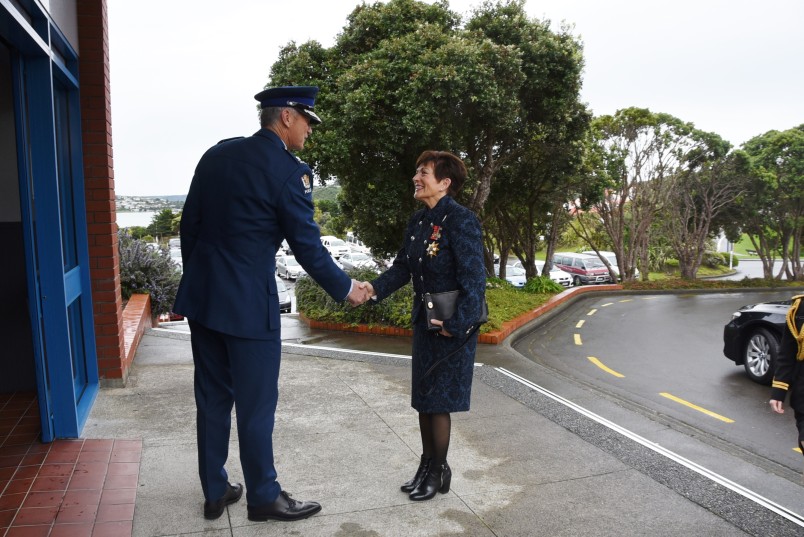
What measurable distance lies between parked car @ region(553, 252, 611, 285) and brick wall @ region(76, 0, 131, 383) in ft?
82.9

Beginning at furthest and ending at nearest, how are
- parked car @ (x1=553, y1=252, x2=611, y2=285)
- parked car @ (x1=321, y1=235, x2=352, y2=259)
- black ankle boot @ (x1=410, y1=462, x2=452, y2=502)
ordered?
1. parked car @ (x1=321, y1=235, x2=352, y2=259)
2. parked car @ (x1=553, y1=252, x2=611, y2=285)
3. black ankle boot @ (x1=410, y1=462, x2=452, y2=502)

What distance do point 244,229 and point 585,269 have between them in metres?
27.3

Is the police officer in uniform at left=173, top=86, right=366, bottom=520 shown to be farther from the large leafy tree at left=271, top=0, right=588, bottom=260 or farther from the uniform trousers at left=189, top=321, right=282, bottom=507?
the large leafy tree at left=271, top=0, right=588, bottom=260

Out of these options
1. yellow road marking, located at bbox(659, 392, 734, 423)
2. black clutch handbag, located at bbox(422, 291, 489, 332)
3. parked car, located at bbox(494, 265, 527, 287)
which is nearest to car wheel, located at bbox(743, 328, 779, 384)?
yellow road marking, located at bbox(659, 392, 734, 423)

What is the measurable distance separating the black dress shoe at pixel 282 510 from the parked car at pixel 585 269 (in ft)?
87.0

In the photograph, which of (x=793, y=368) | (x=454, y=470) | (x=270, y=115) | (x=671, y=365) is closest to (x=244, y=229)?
(x=270, y=115)

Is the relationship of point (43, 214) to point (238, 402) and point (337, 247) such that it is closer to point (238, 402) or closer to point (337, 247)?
point (238, 402)

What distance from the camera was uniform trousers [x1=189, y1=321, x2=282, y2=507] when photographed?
3021 millimetres

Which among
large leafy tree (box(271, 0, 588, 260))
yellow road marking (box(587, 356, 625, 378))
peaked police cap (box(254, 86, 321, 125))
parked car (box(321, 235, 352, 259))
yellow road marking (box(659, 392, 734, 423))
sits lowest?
parked car (box(321, 235, 352, 259))

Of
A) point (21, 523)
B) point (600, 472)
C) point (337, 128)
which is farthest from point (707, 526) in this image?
point (337, 128)

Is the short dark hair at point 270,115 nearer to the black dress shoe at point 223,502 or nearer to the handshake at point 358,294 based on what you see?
the handshake at point 358,294

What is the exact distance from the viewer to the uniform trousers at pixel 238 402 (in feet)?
9.91

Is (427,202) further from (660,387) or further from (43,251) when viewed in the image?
(660,387)

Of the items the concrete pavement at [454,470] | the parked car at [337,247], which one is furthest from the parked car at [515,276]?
the concrete pavement at [454,470]
